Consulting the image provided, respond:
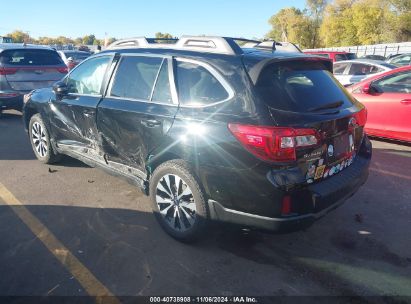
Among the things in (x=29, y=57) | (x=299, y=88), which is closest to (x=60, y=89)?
(x=299, y=88)

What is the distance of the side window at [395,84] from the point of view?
634cm

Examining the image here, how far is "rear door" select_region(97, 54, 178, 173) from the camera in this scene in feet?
11.4

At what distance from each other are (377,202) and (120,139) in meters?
3.03

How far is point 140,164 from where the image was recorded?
384 cm

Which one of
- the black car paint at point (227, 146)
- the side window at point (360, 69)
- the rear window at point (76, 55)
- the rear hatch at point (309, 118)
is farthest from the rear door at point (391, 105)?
the rear window at point (76, 55)

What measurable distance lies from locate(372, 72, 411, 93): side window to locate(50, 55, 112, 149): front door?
4763 mm

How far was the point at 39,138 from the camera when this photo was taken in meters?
5.66

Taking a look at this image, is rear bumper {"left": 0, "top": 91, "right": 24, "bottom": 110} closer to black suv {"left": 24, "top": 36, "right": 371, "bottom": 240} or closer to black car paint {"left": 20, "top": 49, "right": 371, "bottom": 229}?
black suv {"left": 24, "top": 36, "right": 371, "bottom": 240}

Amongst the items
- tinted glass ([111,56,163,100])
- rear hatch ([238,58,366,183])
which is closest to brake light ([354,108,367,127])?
rear hatch ([238,58,366,183])

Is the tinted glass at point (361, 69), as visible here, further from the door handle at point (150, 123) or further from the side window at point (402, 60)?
the door handle at point (150, 123)

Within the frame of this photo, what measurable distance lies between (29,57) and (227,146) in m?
7.83

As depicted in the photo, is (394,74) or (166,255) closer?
(166,255)

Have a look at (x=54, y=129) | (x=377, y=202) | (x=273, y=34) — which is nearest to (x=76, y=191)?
(x=54, y=129)

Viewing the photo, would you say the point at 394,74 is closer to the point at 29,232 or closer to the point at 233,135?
the point at 233,135
